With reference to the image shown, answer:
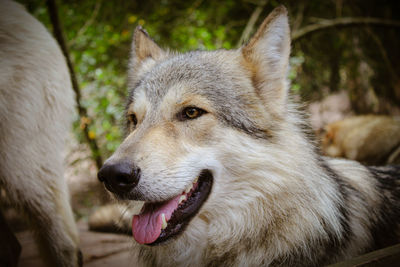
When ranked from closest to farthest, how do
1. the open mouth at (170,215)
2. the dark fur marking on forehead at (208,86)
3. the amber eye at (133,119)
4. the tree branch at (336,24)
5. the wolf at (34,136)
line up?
the open mouth at (170,215), the dark fur marking on forehead at (208,86), the wolf at (34,136), the amber eye at (133,119), the tree branch at (336,24)

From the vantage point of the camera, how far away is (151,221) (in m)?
1.59

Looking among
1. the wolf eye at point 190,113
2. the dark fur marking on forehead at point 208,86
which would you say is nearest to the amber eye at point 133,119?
the dark fur marking on forehead at point 208,86

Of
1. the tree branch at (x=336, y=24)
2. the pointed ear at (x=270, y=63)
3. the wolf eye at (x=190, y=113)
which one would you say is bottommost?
the wolf eye at (x=190, y=113)

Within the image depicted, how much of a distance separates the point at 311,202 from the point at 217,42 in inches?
164

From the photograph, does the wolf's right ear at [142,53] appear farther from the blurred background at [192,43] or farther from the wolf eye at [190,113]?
the blurred background at [192,43]

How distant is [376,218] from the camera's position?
195 cm

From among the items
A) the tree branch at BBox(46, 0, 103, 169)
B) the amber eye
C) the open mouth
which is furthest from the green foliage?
the open mouth

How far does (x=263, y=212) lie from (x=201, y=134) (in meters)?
0.62

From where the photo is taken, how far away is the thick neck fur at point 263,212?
1.70 meters

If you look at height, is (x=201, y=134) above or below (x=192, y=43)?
below

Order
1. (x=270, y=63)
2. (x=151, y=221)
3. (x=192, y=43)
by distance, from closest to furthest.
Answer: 1. (x=151, y=221)
2. (x=270, y=63)
3. (x=192, y=43)

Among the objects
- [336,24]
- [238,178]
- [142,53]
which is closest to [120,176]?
[238,178]

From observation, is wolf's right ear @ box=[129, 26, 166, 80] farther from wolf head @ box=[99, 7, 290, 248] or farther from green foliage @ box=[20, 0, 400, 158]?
green foliage @ box=[20, 0, 400, 158]

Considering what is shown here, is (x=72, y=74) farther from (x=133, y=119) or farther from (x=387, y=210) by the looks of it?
(x=387, y=210)
